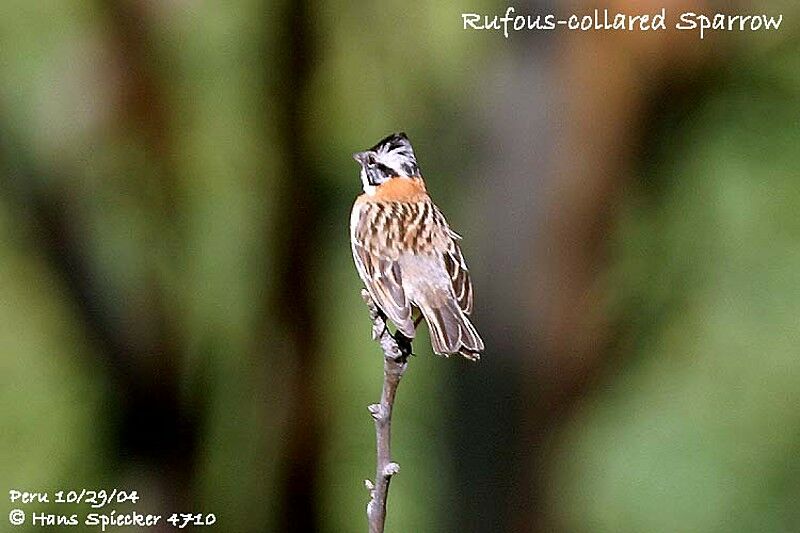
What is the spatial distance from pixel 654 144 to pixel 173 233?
0.50 meters

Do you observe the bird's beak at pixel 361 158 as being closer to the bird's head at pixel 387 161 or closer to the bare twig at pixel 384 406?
the bird's head at pixel 387 161

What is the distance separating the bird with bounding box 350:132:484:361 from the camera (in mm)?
998

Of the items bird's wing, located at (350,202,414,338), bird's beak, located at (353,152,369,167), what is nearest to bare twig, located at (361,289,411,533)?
bird's wing, located at (350,202,414,338)

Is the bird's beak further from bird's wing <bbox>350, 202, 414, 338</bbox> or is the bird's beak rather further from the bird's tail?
the bird's tail

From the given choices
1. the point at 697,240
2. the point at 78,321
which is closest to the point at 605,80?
the point at 697,240

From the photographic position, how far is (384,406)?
3.20 ft

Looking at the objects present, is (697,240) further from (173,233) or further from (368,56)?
(173,233)

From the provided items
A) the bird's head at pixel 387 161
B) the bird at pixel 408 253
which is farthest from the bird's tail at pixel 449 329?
the bird's head at pixel 387 161

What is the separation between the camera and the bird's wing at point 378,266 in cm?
99

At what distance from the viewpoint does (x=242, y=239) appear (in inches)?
43.2

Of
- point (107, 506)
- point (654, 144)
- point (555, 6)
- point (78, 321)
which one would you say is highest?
point (555, 6)

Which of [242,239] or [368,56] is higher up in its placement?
[368,56]

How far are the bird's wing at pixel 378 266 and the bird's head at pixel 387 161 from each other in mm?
29

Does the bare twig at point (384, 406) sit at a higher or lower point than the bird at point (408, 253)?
lower
